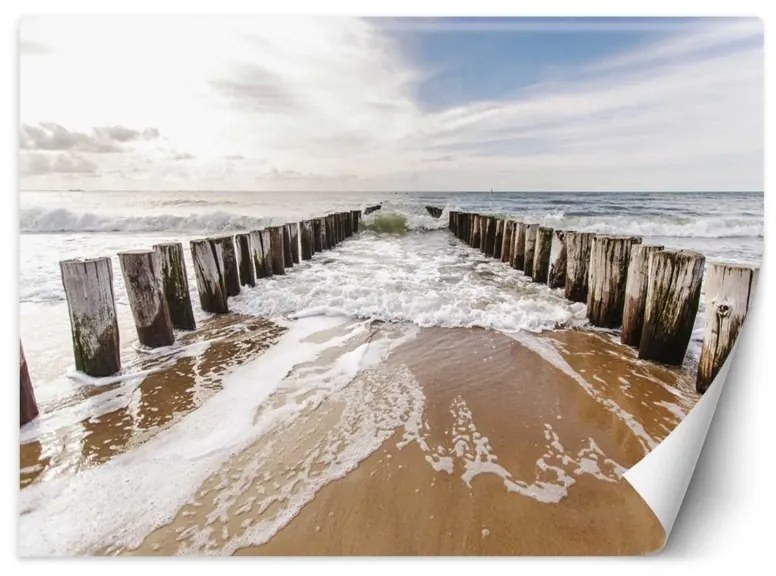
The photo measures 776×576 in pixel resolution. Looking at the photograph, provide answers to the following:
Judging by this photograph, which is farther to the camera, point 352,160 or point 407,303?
point 407,303

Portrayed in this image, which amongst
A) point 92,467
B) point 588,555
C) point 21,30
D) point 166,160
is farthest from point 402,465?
point 21,30

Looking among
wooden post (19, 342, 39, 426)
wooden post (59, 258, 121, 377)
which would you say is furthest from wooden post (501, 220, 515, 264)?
wooden post (19, 342, 39, 426)

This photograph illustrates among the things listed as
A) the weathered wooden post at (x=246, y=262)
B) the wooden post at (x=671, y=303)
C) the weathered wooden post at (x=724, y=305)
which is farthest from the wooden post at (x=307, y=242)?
the weathered wooden post at (x=724, y=305)

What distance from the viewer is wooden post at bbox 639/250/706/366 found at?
2346mm

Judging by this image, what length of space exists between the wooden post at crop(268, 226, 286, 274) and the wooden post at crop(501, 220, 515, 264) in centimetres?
217

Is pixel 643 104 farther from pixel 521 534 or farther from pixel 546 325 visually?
pixel 521 534

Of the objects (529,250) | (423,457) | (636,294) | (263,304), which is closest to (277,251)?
(263,304)

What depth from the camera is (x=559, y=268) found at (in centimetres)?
374

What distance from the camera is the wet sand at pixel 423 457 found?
1.61 metres

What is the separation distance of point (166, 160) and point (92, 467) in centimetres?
161

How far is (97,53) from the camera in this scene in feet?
7.25

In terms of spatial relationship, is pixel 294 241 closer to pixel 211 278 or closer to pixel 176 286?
pixel 211 278

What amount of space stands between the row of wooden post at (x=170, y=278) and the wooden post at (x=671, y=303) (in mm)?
2163

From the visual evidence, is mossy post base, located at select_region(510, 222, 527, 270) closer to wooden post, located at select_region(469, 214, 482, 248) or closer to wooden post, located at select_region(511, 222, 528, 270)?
wooden post, located at select_region(511, 222, 528, 270)
